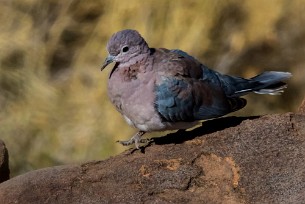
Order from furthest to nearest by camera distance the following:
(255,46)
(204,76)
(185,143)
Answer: (255,46) < (204,76) < (185,143)

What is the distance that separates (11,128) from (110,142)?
2.80ft

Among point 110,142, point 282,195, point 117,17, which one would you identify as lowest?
point 282,195

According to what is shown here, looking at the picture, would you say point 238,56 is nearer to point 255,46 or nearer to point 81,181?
point 255,46

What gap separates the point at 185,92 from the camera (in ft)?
14.7

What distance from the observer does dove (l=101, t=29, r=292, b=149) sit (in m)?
4.43

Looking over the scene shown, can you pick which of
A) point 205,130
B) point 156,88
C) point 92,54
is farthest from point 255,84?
point 92,54

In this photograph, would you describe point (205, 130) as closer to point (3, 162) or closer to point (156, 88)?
point (156, 88)

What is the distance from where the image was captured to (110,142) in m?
6.17

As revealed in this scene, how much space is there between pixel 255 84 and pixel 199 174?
1.04 metres

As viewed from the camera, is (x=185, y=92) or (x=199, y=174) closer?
(x=199, y=174)

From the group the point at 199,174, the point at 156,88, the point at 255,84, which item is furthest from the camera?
the point at 255,84

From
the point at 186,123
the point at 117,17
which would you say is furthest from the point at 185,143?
the point at 117,17

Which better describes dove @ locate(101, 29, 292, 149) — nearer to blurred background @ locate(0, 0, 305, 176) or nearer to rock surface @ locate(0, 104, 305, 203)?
rock surface @ locate(0, 104, 305, 203)

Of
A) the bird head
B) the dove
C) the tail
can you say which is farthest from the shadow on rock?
the bird head
